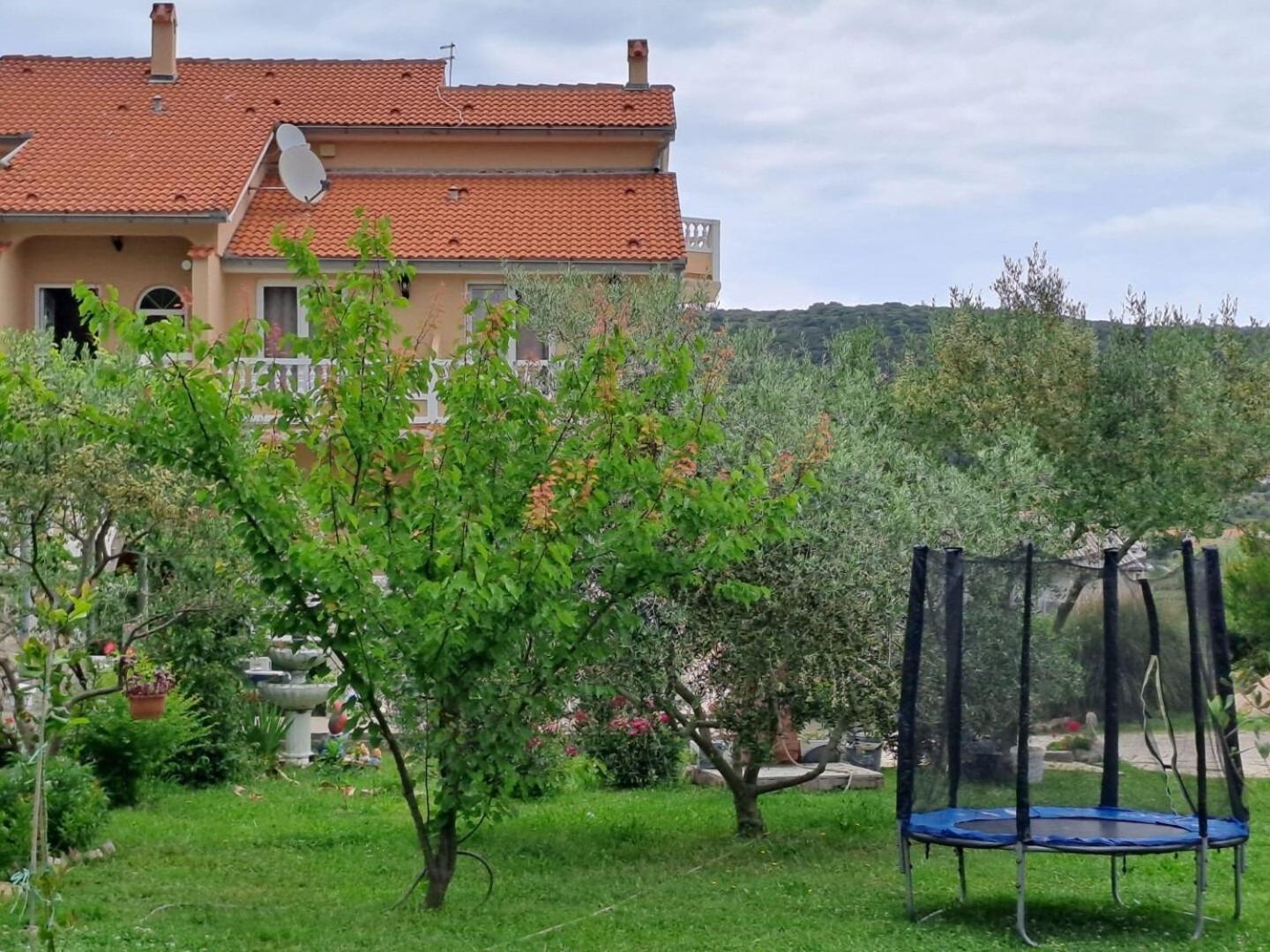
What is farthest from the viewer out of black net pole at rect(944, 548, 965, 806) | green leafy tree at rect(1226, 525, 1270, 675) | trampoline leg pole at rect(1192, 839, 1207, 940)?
green leafy tree at rect(1226, 525, 1270, 675)

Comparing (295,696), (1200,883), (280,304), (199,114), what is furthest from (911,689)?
(199,114)

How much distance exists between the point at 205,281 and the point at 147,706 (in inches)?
467

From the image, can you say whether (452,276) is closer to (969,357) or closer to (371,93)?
(371,93)

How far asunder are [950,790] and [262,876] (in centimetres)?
474

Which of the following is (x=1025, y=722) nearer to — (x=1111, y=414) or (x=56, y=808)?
(x=56, y=808)

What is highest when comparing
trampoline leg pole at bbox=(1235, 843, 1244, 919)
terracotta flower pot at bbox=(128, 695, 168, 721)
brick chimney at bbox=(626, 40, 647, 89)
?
brick chimney at bbox=(626, 40, 647, 89)

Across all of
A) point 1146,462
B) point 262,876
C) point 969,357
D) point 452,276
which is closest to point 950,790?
point 262,876

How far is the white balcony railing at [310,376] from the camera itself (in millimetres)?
9234

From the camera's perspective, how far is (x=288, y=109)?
1127 inches

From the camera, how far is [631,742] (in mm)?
15703

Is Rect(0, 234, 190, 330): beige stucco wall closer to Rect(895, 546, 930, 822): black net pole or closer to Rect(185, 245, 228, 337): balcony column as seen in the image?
Rect(185, 245, 228, 337): balcony column

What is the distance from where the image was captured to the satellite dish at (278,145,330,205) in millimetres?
25953

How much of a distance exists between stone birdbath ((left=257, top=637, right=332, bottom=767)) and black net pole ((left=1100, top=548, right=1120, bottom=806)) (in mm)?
8949

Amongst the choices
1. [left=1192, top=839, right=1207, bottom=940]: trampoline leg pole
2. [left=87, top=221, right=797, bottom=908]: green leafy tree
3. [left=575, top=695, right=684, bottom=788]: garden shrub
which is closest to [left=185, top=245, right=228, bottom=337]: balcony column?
[left=575, top=695, right=684, bottom=788]: garden shrub
